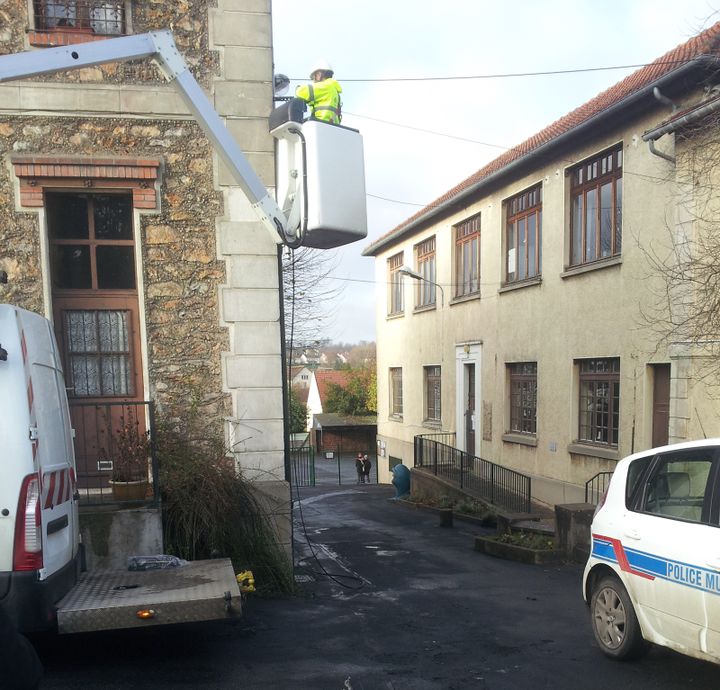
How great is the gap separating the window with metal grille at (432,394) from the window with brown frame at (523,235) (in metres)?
6.24

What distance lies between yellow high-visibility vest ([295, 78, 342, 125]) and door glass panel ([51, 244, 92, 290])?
9.18 feet

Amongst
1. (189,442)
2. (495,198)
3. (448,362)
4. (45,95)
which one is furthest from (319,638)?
(448,362)

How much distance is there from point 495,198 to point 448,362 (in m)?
5.42

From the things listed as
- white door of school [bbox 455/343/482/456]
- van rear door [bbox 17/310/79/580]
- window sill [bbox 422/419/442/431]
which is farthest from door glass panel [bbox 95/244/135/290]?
window sill [bbox 422/419/442/431]

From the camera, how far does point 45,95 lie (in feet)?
24.5

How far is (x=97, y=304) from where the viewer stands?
785cm

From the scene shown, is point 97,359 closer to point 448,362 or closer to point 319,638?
point 319,638

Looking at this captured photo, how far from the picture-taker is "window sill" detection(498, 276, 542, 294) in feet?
52.8

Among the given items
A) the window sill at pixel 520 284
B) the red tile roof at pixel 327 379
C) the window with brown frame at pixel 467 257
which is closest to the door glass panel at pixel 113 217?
the window sill at pixel 520 284

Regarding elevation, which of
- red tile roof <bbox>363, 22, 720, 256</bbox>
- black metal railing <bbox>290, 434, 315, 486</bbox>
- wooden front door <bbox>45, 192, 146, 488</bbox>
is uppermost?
red tile roof <bbox>363, 22, 720, 256</bbox>

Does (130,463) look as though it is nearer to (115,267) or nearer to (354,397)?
(115,267)

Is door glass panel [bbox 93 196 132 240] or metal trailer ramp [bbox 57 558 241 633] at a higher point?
door glass panel [bbox 93 196 132 240]

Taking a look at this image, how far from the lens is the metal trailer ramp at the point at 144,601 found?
190 inches

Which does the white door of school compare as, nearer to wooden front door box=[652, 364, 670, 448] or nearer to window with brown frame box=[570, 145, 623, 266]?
window with brown frame box=[570, 145, 623, 266]
